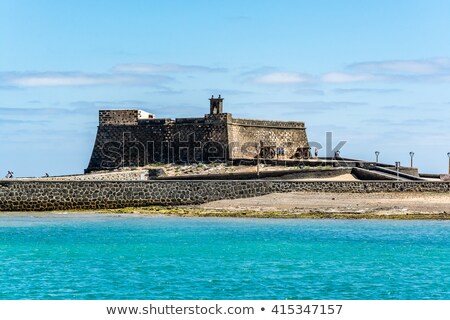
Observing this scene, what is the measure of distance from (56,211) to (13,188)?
2.24m

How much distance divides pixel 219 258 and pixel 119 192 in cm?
1654

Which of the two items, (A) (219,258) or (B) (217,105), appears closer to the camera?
(A) (219,258)

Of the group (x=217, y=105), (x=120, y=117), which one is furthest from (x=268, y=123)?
(x=120, y=117)

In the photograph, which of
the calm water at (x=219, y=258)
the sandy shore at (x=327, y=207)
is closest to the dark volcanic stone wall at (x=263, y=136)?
the sandy shore at (x=327, y=207)

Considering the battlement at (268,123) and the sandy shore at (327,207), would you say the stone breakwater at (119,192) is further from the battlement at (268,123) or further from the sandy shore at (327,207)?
the battlement at (268,123)

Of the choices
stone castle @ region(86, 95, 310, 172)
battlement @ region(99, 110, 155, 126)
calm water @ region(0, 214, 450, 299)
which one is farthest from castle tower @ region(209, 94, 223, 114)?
calm water @ region(0, 214, 450, 299)

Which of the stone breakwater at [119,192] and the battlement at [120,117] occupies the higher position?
the battlement at [120,117]

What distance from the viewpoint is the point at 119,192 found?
144 feet

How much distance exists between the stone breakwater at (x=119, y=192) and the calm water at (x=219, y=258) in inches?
104

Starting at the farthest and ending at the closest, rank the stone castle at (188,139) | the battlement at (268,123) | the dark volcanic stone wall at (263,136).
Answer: the battlement at (268,123), the dark volcanic stone wall at (263,136), the stone castle at (188,139)

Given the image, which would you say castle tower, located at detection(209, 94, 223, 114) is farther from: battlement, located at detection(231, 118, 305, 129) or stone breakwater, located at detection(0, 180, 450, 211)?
stone breakwater, located at detection(0, 180, 450, 211)

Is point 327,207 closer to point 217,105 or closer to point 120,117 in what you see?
point 217,105

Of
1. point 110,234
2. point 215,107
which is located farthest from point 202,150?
point 110,234

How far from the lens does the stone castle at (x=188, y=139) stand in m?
66.0
